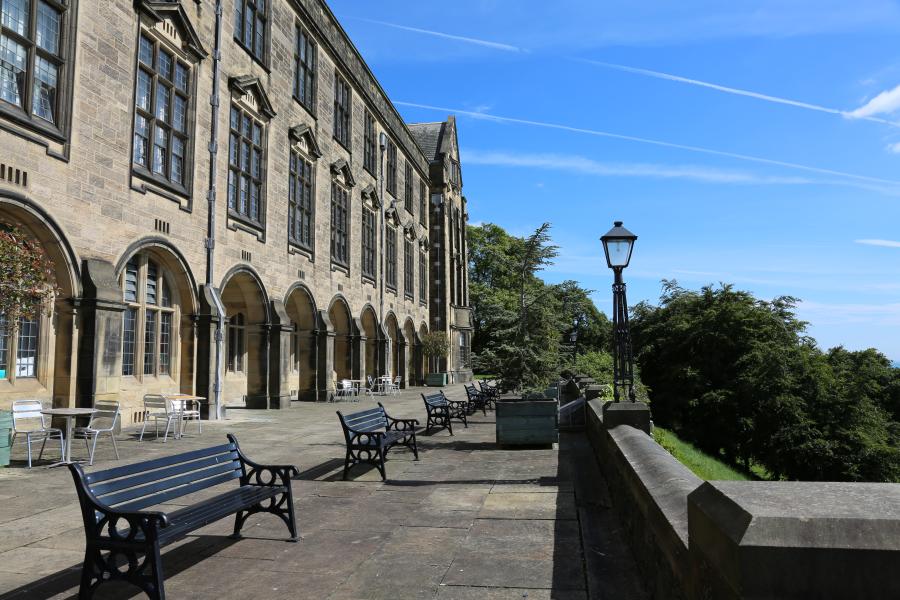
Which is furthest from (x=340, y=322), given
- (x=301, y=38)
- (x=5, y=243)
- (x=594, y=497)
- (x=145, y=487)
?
(x=145, y=487)

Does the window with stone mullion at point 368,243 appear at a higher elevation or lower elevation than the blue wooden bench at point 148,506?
higher

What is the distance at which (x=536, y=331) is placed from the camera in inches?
466

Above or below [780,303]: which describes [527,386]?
below

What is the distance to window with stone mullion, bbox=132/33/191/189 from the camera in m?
13.6

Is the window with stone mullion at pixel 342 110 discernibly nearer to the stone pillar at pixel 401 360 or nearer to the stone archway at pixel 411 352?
the stone pillar at pixel 401 360

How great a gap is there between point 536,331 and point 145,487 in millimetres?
8428

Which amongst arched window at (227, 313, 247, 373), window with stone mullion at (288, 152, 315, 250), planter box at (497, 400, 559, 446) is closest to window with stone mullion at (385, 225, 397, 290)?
window with stone mullion at (288, 152, 315, 250)

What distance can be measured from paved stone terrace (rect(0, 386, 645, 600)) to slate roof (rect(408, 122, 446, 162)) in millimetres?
37012

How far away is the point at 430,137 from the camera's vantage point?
45250mm

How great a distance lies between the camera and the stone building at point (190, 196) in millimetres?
11000

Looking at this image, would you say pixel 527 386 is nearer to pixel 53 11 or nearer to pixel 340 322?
pixel 53 11

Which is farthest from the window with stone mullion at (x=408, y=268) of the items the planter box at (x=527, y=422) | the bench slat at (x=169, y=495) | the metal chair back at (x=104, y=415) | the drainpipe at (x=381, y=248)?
the bench slat at (x=169, y=495)

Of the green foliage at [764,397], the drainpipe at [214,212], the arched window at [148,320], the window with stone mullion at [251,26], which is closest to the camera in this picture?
the arched window at [148,320]

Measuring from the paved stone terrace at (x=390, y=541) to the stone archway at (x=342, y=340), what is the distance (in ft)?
54.4
